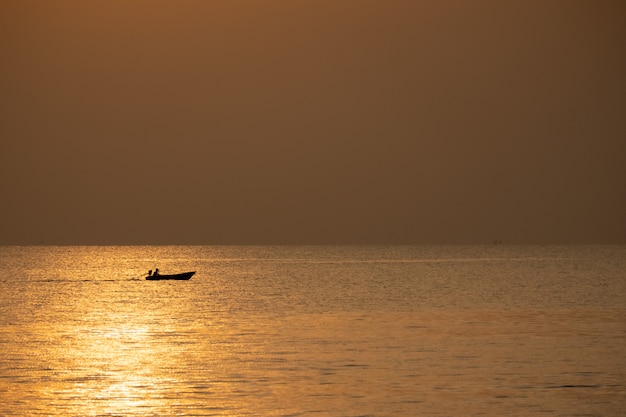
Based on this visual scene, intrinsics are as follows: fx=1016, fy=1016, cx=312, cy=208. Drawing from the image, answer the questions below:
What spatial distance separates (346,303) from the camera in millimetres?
75812

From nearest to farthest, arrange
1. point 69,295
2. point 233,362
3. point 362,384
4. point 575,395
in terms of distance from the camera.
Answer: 1. point 575,395
2. point 362,384
3. point 233,362
4. point 69,295

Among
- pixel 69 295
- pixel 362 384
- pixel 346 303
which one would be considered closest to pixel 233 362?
pixel 362 384

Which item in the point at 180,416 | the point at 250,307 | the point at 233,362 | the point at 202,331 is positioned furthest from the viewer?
the point at 250,307

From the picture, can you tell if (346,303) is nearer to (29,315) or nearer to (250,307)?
(250,307)

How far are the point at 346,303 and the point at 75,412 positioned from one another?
48315mm

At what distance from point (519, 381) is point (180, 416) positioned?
1217 centimetres

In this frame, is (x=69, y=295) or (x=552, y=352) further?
(x=69, y=295)

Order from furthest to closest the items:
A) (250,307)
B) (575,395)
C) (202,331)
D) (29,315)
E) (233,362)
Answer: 1. (250,307)
2. (29,315)
3. (202,331)
4. (233,362)
5. (575,395)

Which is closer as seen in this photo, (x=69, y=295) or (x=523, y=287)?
(x=69, y=295)

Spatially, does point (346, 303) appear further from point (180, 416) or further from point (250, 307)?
point (180, 416)

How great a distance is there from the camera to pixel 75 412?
93.1 feet

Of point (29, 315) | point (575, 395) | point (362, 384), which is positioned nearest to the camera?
point (575, 395)

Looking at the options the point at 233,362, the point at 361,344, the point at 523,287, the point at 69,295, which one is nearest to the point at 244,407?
the point at 233,362

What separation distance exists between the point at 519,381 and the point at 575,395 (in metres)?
2.87
